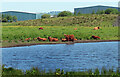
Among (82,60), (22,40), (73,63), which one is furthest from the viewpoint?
(22,40)

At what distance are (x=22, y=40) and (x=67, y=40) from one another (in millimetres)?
8557

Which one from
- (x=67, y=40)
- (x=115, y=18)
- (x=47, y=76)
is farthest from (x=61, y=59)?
(x=115, y=18)

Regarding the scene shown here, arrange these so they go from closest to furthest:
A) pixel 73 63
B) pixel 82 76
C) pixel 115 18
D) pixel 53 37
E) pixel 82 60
A: pixel 82 76 < pixel 73 63 < pixel 82 60 < pixel 53 37 < pixel 115 18

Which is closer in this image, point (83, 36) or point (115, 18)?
point (83, 36)

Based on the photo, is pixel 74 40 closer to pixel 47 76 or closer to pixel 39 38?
pixel 39 38

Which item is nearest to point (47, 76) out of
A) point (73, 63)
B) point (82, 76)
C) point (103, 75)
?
point (82, 76)

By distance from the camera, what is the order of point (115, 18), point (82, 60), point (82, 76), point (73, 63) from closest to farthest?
point (82, 76)
point (73, 63)
point (82, 60)
point (115, 18)

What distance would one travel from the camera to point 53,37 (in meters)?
52.3

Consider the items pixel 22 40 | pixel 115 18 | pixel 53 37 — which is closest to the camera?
pixel 22 40

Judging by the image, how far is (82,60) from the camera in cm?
2956

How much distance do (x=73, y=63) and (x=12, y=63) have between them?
261 inches

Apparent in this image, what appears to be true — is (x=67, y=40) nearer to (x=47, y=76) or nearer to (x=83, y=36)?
(x=83, y=36)

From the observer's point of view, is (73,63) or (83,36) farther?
(83,36)

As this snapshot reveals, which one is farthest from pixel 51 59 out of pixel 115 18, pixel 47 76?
pixel 115 18
